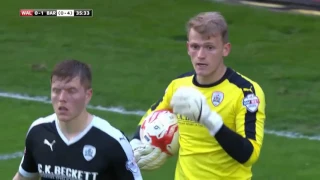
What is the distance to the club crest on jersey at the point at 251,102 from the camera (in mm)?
5336

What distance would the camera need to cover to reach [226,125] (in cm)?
540

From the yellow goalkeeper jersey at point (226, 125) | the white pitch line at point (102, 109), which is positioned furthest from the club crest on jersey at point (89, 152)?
the white pitch line at point (102, 109)

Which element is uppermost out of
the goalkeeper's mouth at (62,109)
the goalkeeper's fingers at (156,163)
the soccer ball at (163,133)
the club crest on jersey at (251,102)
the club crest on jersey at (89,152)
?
the goalkeeper's mouth at (62,109)

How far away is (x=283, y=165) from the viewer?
8859 mm

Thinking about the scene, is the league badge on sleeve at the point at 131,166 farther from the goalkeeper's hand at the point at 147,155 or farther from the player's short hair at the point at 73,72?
the goalkeeper's hand at the point at 147,155

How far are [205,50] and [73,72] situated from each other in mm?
1037

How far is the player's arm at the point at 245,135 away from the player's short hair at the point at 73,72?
2.92 feet

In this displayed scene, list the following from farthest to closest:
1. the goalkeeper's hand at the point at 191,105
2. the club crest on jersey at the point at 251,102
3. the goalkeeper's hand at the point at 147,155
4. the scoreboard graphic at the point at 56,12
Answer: the scoreboard graphic at the point at 56,12, the goalkeeper's hand at the point at 147,155, the club crest on jersey at the point at 251,102, the goalkeeper's hand at the point at 191,105

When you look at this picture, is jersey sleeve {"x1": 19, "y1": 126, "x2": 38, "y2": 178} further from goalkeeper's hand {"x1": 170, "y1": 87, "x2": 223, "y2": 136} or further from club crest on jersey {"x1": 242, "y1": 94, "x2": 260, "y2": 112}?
club crest on jersey {"x1": 242, "y1": 94, "x2": 260, "y2": 112}

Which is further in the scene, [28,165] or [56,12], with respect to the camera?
[56,12]

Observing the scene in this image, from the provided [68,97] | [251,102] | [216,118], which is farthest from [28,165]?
[251,102]

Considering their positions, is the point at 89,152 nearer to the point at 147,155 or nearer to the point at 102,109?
the point at 147,155

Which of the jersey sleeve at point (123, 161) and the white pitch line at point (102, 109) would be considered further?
the white pitch line at point (102, 109)

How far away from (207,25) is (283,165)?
154 inches
